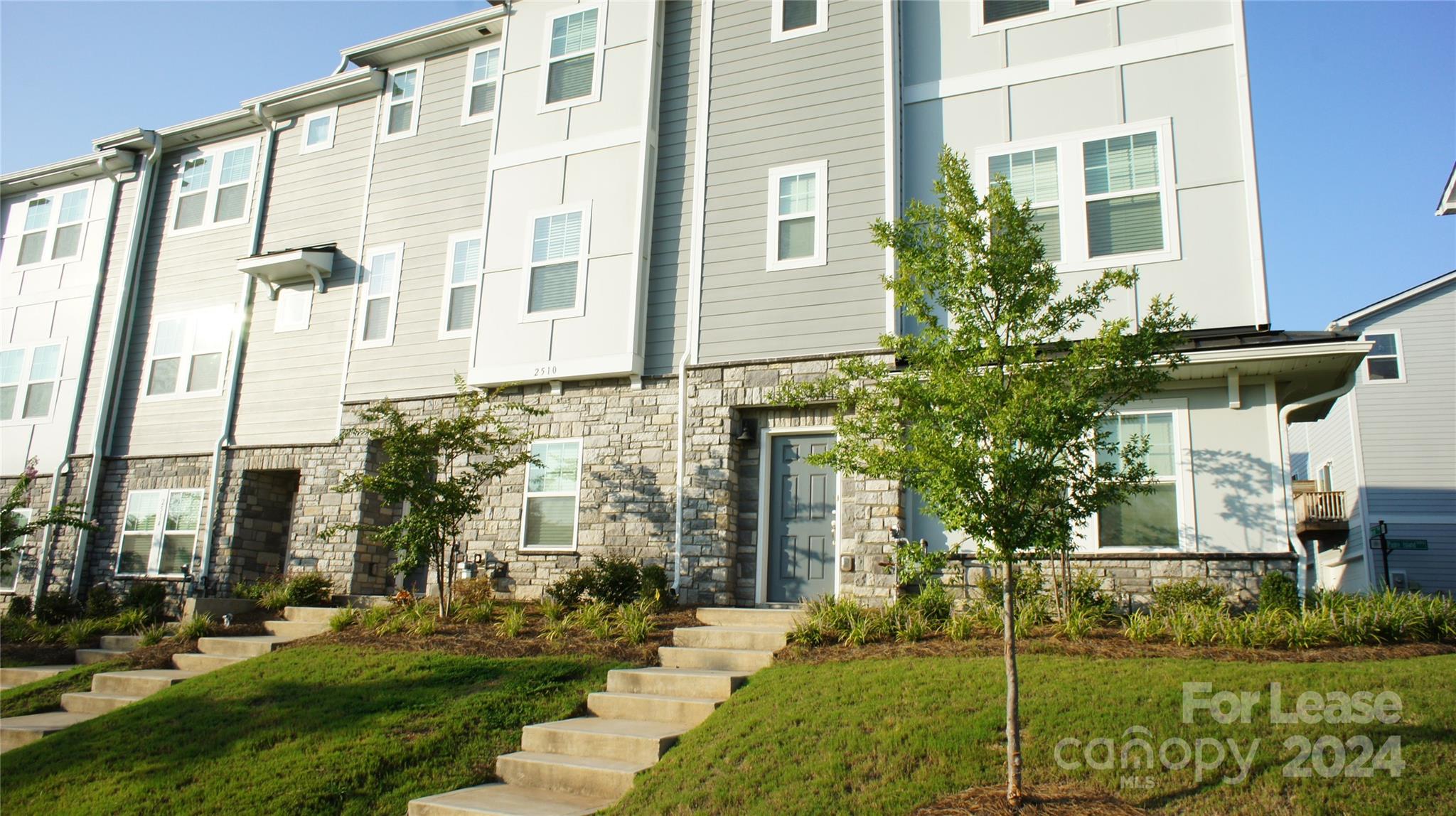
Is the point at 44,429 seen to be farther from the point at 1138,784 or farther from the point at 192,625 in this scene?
the point at 1138,784

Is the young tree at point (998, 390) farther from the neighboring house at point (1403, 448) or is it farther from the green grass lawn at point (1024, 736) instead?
the neighboring house at point (1403, 448)

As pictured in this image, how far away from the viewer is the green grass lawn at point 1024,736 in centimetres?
538

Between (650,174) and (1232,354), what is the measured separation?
7572 mm

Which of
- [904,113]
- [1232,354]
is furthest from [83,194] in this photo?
[1232,354]

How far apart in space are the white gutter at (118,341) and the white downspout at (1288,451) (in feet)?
59.5

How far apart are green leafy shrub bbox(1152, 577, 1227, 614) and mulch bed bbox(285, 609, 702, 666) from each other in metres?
4.76

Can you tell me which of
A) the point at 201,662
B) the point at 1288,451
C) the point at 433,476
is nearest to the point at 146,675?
the point at 201,662

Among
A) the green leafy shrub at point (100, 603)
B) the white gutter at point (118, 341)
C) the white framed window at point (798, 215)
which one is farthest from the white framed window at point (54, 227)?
the white framed window at point (798, 215)

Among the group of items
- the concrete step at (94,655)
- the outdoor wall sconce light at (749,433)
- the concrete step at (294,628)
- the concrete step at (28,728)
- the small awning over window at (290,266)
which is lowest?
the concrete step at (28,728)

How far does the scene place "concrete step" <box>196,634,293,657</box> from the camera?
438 inches

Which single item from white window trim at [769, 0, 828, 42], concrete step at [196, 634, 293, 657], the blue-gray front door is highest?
white window trim at [769, 0, 828, 42]

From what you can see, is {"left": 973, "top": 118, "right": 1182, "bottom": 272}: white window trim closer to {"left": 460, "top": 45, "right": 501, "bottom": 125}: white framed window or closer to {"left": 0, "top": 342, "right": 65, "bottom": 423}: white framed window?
{"left": 460, "top": 45, "right": 501, "bottom": 125}: white framed window

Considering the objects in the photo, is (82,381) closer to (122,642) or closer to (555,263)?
(122,642)

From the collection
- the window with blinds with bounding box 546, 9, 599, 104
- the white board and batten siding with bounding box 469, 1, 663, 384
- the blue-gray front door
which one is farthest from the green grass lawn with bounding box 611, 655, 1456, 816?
the window with blinds with bounding box 546, 9, 599, 104
